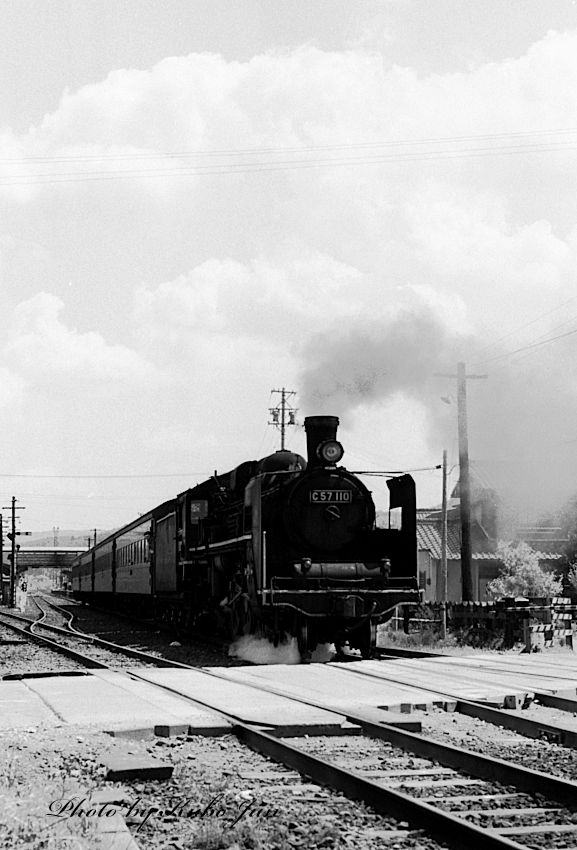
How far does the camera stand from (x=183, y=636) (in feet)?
72.6

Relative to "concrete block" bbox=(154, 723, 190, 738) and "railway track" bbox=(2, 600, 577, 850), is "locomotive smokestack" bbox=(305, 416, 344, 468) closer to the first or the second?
"railway track" bbox=(2, 600, 577, 850)

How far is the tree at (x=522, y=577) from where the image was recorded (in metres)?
40.7

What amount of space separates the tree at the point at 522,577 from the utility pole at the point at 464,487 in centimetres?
1569

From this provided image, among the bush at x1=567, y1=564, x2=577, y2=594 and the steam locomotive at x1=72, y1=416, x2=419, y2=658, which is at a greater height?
the steam locomotive at x1=72, y1=416, x2=419, y2=658

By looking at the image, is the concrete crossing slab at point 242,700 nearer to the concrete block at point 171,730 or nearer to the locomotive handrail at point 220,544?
the concrete block at point 171,730

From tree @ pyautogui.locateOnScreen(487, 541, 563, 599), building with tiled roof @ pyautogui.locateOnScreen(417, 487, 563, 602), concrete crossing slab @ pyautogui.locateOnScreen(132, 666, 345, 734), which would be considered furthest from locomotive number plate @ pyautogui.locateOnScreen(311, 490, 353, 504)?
building with tiled roof @ pyautogui.locateOnScreen(417, 487, 563, 602)

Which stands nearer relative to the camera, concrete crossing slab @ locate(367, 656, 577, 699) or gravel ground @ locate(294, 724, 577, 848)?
gravel ground @ locate(294, 724, 577, 848)

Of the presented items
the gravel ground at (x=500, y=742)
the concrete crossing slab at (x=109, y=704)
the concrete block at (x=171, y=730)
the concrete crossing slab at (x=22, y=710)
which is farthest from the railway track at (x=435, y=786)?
the concrete crossing slab at (x=22, y=710)

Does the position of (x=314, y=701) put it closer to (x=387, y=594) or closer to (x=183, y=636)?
(x=387, y=594)

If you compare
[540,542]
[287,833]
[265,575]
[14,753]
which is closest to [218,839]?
Answer: [287,833]

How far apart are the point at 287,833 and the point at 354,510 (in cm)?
1166
